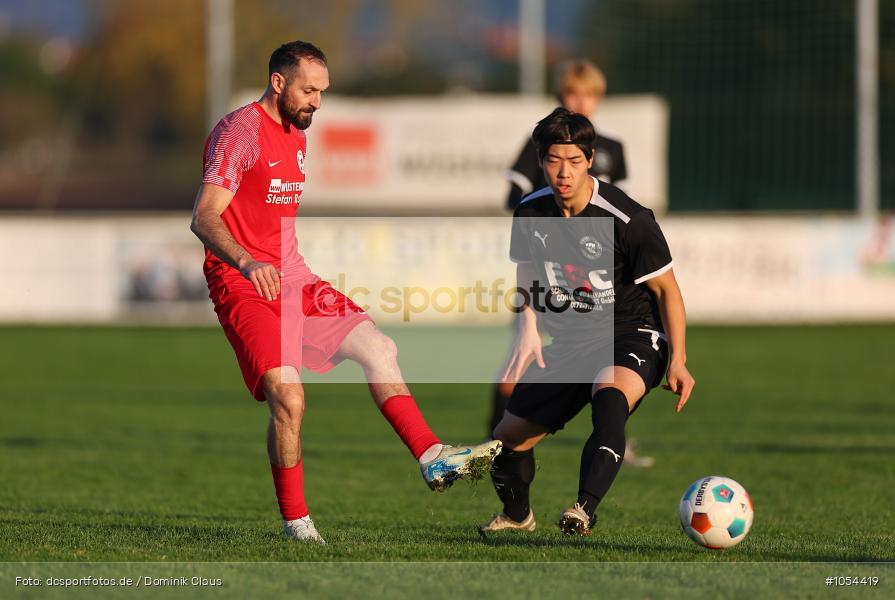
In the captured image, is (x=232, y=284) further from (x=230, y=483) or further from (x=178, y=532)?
(x=230, y=483)

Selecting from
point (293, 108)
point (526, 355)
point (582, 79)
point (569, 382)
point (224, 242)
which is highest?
point (582, 79)

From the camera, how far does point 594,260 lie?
630 centimetres

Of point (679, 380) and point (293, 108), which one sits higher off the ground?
point (293, 108)

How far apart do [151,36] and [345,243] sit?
23.2m

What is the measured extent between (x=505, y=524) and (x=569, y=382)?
0.82m

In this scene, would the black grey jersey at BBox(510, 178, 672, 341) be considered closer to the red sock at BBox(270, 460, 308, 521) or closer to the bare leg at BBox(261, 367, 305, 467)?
the bare leg at BBox(261, 367, 305, 467)

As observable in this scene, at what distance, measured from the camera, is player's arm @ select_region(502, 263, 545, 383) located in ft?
21.3

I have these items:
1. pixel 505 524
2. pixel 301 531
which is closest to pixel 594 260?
pixel 505 524

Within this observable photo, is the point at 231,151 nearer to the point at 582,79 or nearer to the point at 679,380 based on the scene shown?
the point at 679,380

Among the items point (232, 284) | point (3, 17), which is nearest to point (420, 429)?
point (232, 284)

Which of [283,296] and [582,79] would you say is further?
[582,79]

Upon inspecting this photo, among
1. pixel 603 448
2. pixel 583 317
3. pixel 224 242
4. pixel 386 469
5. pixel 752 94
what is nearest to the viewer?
pixel 224 242

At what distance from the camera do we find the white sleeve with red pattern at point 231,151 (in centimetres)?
599

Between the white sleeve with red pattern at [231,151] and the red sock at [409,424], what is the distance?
3.86ft
